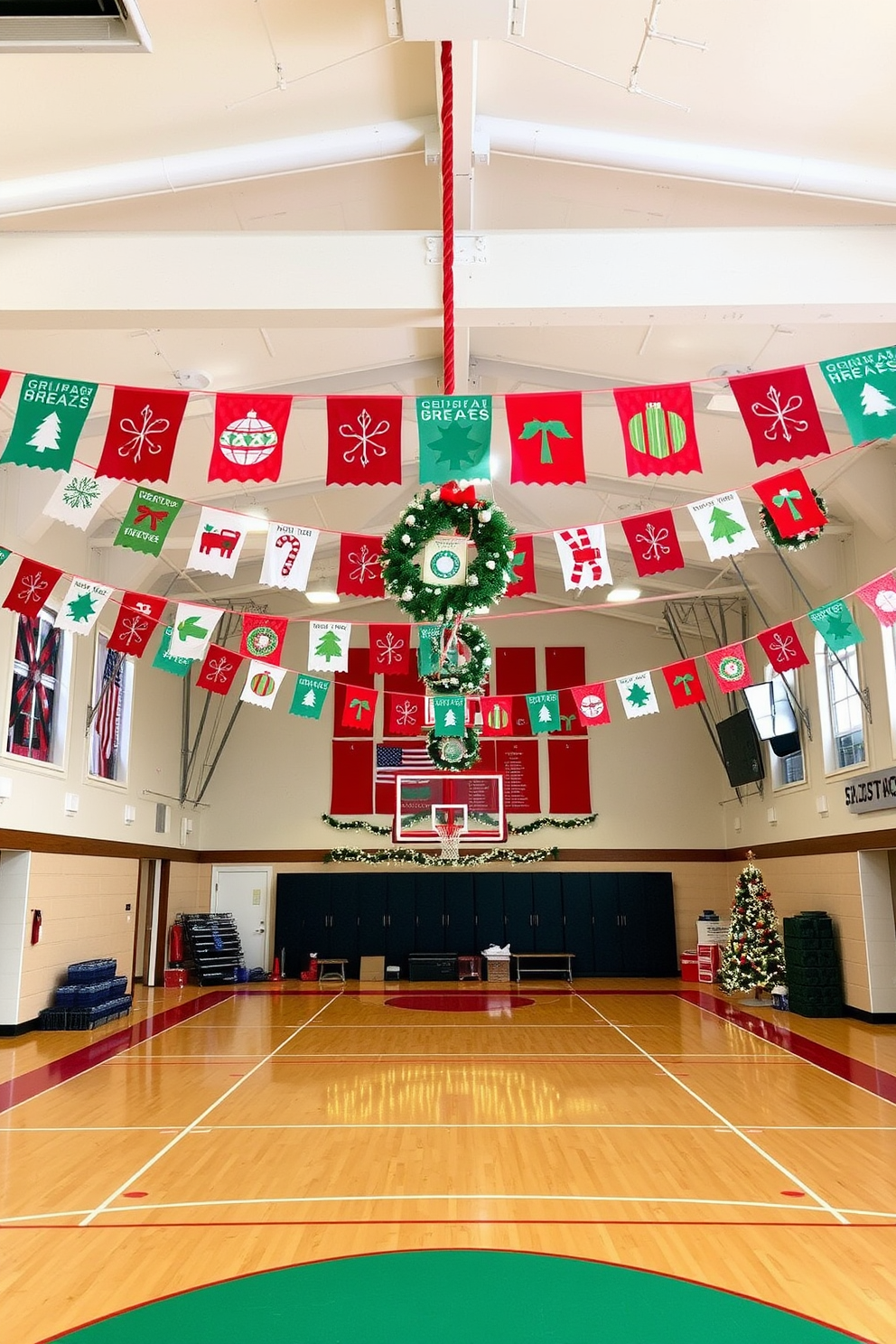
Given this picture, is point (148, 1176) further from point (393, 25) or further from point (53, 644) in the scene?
point (53, 644)

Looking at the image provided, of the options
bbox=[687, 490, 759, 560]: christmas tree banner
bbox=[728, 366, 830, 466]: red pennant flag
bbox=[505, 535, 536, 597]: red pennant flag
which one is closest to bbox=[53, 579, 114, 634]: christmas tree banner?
bbox=[505, 535, 536, 597]: red pennant flag

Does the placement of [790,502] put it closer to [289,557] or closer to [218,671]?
[289,557]

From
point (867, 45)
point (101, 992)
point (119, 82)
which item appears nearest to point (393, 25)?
point (119, 82)

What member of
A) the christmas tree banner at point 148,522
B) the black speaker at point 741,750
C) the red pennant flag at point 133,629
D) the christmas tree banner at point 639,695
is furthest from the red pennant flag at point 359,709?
the black speaker at point 741,750

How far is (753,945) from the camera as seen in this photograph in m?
12.9

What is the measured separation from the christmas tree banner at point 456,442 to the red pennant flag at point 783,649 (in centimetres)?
465

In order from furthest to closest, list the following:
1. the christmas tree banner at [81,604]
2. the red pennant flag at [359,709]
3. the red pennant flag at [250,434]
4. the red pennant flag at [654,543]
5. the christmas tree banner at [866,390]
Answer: the red pennant flag at [359,709]
the christmas tree banner at [81,604]
the red pennant flag at [654,543]
the red pennant flag at [250,434]
the christmas tree banner at [866,390]

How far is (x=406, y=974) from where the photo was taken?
16953mm

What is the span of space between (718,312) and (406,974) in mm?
13213

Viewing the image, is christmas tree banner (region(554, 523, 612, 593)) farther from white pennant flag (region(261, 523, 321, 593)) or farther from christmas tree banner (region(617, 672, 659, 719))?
christmas tree banner (region(617, 672, 659, 719))

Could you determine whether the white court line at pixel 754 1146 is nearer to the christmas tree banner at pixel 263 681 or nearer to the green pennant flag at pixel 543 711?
the green pennant flag at pixel 543 711

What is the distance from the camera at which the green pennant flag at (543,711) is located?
11.2 metres

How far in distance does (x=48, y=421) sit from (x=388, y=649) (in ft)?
16.4

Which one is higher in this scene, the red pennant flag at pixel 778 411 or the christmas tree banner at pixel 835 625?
the red pennant flag at pixel 778 411
